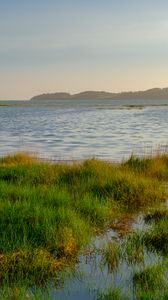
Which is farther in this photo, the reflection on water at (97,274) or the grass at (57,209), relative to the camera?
the grass at (57,209)

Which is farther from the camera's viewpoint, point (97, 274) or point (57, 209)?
A: point (57, 209)

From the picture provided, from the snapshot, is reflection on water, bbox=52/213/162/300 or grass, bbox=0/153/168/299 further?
grass, bbox=0/153/168/299

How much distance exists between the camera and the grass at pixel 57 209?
7.81 m

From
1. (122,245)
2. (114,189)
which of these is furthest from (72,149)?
(122,245)

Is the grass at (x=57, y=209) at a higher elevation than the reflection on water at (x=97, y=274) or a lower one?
higher

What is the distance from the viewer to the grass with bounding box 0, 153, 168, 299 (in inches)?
307

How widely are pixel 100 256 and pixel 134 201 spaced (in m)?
4.06

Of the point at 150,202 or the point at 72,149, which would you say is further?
the point at 72,149

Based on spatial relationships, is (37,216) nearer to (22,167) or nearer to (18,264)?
(18,264)

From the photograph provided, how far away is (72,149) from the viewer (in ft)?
95.8

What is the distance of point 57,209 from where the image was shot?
10.1m

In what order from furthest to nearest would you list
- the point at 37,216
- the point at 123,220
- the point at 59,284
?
the point at 123,220 → the point at 37,216 → the point at 59,284

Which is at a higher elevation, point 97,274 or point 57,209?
point 57,209

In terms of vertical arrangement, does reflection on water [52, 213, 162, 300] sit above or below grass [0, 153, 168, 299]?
below
